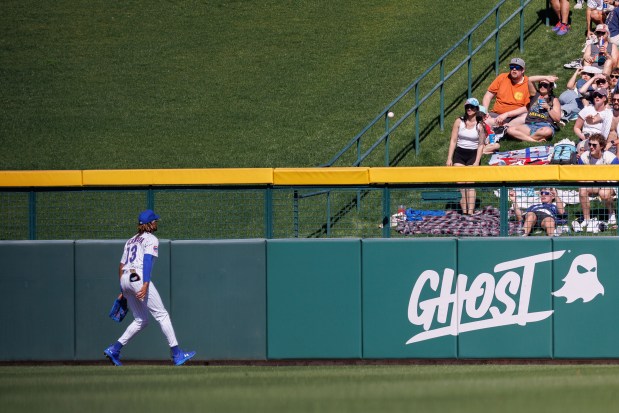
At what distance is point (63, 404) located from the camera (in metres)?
8.48

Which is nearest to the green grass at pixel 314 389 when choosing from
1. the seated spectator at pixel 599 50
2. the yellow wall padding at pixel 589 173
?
the yellow wall padding at pixel 589 173

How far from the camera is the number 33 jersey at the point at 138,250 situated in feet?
37.2

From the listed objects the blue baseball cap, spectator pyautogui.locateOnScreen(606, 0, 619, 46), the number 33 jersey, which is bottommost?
the number 33 jersey

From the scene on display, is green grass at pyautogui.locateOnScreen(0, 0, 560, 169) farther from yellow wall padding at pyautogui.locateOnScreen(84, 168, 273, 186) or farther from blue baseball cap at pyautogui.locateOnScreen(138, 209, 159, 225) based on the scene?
blue baseball cap at pyautogui.locateOnScreen(138, 209, 159, 225)

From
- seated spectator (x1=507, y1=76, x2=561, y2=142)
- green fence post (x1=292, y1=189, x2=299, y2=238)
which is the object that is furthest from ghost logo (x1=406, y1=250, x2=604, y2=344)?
seated spectator (x1=507, y1=76, x2=561, y2=142)

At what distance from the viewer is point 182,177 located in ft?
40.0

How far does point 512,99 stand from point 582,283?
17.2 ft

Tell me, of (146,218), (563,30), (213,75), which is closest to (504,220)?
(146,218)

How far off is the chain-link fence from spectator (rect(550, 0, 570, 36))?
6.93m

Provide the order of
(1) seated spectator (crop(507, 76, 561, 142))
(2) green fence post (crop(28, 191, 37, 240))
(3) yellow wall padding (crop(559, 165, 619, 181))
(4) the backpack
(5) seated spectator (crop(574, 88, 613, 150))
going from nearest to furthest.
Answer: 1. (3) yellow wall padding (crop(559, 165, 619, 181))
2. (2) green fence post (crop(28, 191, 37, 240))
3. (4) the backpack
4. (5) seated spectator (crop(574, 88, 613, 150))
5. (1) seated spectator (crop(507, 76, 561, 142))

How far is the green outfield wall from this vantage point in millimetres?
11859

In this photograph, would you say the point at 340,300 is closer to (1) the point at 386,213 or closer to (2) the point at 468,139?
(1) the point at 386,213

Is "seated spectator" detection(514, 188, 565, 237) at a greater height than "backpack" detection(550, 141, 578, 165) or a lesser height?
lesser

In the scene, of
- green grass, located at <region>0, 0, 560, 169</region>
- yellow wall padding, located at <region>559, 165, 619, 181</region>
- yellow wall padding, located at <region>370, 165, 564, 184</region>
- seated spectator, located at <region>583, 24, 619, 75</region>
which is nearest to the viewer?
yellow wall padding, located at <region>559, 165, 619, 181</region>
